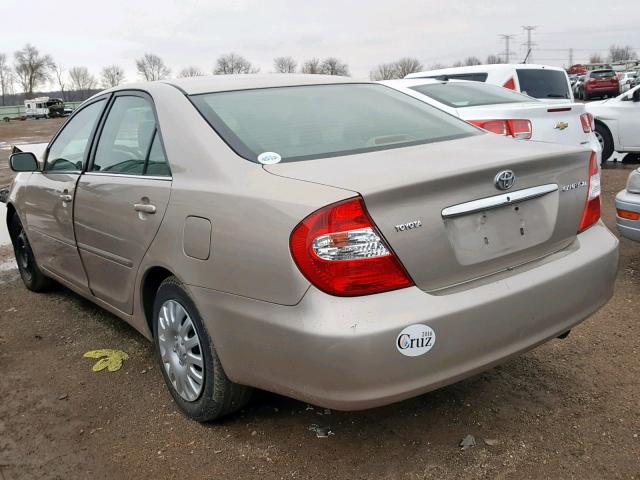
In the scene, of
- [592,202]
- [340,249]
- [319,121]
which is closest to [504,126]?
[592,202]

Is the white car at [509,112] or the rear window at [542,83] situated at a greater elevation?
the rear window at [542,83]

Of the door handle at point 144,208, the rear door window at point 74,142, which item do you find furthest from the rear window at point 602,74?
the door handle at point 144,208

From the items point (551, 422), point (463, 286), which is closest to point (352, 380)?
point (463, 286)

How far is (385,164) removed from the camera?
7.55ft

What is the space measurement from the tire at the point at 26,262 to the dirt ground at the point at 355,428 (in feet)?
4.55

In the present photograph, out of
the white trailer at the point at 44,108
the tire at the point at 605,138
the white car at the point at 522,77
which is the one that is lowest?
the tire at the point at 605,138

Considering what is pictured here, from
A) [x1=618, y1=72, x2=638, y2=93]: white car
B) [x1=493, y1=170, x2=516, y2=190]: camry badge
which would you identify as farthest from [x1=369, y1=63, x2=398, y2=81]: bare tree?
[x1=493, y1=170, x2=516, y2=190]: camry badge

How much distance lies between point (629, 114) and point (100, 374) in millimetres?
9743

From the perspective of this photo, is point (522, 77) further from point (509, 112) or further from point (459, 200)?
point (459, 200)

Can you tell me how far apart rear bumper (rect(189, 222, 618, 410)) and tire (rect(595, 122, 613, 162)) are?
29.6 feet

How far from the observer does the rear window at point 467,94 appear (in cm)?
655

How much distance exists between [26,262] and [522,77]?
24.8 ft

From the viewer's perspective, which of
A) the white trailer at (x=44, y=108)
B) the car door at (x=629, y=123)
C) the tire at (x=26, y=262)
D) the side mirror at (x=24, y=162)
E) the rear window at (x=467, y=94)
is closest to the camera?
the side mirror at (x=24, y=162)

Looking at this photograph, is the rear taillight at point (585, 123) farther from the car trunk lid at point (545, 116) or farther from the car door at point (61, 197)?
the car door at point (61, 197)
